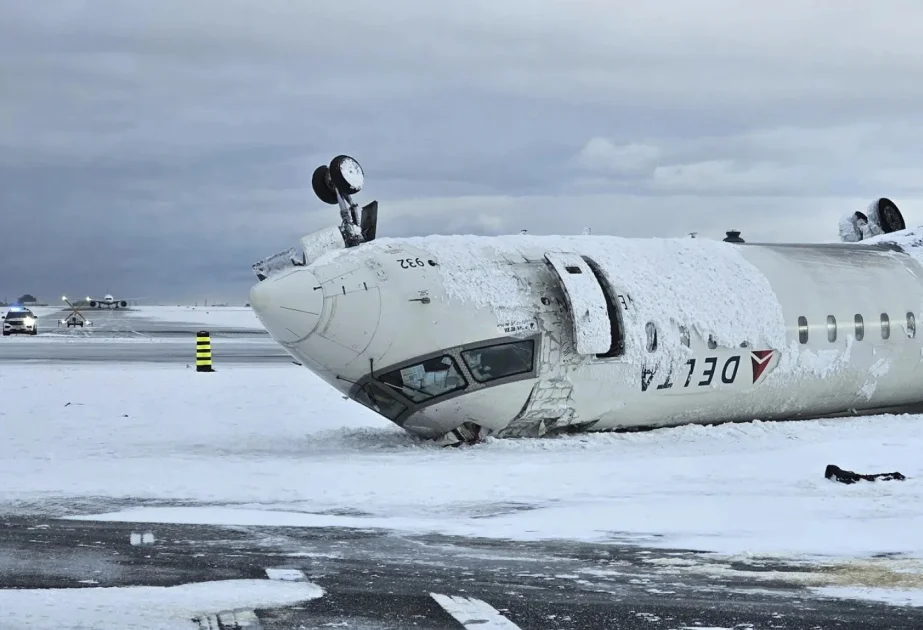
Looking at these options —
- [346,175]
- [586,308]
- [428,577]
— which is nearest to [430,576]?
[428,577]

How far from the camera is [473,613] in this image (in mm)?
6930

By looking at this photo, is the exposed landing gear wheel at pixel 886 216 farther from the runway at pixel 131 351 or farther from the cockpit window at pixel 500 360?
the runway at pixel 131 351

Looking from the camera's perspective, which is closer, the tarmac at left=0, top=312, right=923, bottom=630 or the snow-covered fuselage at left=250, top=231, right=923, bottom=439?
the tarmac at left=0, top=312, right=923, bottom=630

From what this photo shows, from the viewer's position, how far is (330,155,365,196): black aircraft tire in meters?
16.4

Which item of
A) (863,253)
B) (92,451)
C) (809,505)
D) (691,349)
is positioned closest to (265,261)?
(92,451)

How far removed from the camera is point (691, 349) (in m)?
17.3

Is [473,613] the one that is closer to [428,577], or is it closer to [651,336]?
[428,577]

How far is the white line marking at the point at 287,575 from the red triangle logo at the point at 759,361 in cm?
1163

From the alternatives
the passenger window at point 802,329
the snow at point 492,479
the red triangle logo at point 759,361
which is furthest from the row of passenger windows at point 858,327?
the snow at point 492,479

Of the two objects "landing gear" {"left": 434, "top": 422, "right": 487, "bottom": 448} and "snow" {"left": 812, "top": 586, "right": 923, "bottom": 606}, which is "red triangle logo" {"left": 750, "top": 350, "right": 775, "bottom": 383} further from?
"snow" {"left": 812, "top": 586, "right": 923, "bottom": 606}

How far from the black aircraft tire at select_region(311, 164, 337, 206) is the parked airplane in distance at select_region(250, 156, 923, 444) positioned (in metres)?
0.03

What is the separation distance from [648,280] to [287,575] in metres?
10.6

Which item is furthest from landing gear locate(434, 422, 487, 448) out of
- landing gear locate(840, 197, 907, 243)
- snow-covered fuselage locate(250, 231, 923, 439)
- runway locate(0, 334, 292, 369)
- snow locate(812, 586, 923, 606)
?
runway locate(0, 334, 292, 369)

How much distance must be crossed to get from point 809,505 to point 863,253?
11.5 metres
